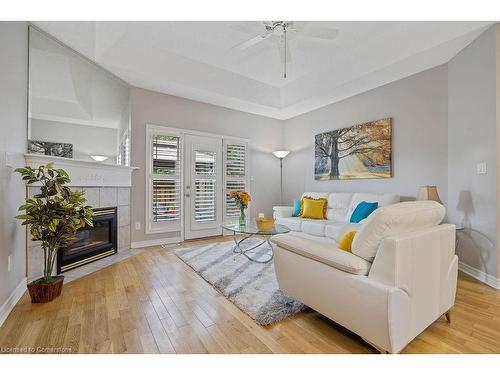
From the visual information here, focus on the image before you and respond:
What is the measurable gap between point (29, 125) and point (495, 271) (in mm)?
5139

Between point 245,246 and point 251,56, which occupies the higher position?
point 251,56

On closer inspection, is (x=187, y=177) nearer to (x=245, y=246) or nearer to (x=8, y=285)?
(x=245, y=246)

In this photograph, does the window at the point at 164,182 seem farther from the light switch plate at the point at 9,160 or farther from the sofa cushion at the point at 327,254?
the sofa cushion at the point at 327,254

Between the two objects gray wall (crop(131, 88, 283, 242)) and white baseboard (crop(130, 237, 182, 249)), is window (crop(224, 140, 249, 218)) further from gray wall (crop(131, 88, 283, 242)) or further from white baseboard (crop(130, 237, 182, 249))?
white baseboard (crop(130, 237, 182, 249))

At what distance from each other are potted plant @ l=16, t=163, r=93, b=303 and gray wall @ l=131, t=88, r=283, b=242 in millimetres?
1710

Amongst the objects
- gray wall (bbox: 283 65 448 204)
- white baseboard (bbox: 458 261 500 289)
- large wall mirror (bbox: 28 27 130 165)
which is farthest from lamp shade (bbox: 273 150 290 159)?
white baseboard (bbox: 458 261 500 289)

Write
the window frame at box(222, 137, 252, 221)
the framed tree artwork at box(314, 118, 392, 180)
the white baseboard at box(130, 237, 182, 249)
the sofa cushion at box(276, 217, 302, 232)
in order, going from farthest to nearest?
the window frame at box(222, 137, 252, 221) < the sofa cushion at box(276, 217, 302, 232) < the white baseboard at box(130, 237, 182, 249) < the framed tree artwork at box(314, 118, 392, 180)

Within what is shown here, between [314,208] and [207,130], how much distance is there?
257 cm

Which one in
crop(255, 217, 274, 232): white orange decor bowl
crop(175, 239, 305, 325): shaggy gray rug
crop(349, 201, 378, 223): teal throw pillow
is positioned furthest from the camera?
crop(349, 201, 378, 223): teal throw pillow

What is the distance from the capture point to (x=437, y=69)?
10.5 feet

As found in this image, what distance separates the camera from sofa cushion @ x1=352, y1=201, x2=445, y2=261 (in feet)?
4.53

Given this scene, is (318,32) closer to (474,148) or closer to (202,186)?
(474,148)

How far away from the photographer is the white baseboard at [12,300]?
1.80 metres
